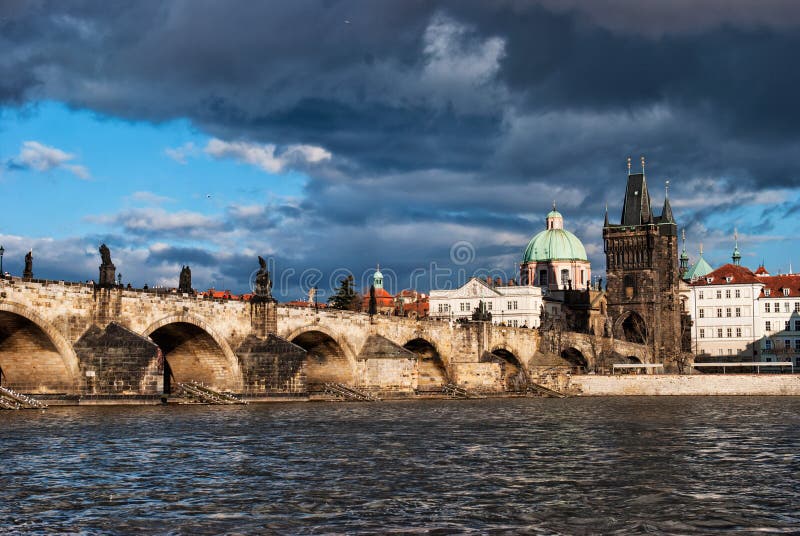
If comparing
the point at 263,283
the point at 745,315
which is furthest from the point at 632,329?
the point at 263,283

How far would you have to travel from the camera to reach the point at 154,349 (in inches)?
1858

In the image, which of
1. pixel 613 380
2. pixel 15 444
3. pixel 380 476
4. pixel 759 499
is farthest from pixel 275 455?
pixel 613 380

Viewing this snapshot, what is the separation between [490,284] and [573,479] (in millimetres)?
114654

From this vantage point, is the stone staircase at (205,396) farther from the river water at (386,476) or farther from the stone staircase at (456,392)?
the stone staircase at (456,392)

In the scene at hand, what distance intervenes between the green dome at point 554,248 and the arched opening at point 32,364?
370 ft

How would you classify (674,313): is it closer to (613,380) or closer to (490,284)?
(490,284)

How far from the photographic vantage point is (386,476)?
932 inches

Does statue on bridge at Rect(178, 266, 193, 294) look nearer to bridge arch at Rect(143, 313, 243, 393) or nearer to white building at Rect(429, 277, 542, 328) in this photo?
bridge arch at Rect(143, 313, 243, 393)

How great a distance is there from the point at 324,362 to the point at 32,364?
81.0ft

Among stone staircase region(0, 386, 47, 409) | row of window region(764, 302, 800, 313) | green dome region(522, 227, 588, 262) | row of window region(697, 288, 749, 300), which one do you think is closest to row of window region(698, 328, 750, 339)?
row of window region(764, 302, 800, 313)

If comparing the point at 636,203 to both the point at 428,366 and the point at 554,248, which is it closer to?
the point at 554,248

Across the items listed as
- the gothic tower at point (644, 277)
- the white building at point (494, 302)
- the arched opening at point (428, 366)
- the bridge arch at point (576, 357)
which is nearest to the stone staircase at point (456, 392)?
the arched opening at point (428, 366)

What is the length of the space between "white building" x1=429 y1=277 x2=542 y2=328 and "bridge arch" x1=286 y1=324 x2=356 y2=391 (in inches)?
2414

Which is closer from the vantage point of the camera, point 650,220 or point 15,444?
point 15,444
